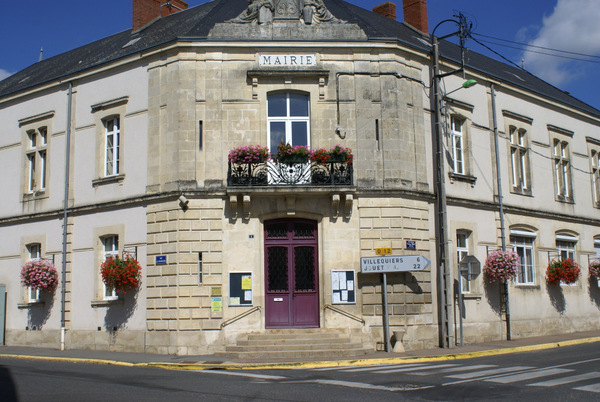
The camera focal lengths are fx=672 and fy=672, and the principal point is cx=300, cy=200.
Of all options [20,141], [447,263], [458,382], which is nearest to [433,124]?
[447,263]

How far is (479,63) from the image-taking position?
25.9 metres

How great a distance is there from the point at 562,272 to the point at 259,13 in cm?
1321

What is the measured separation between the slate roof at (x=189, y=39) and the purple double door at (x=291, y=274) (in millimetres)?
5544

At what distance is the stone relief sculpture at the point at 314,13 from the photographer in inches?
725

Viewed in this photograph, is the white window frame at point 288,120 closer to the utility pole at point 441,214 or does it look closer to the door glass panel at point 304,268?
the door glass panel at point 304,268

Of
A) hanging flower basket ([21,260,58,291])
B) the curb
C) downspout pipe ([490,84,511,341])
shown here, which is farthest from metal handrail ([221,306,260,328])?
downspout pipe ([490,84,511,341])

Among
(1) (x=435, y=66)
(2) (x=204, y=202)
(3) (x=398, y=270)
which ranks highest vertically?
(1) (x=435, y=66)

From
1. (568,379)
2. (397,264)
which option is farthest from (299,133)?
(568,379)

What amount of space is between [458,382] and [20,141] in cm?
1731

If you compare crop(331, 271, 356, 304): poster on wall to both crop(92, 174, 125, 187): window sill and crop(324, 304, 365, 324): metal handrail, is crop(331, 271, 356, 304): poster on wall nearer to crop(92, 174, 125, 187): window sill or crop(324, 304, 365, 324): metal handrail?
crop(324, 304, 365, 324): metal handrail

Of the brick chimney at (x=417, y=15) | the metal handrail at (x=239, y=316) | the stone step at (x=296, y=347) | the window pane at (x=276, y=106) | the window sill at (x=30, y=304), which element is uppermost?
the brick chimney at (x=417, y=15)

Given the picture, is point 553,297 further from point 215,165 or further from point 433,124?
point 215,165

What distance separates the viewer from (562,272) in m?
22.7

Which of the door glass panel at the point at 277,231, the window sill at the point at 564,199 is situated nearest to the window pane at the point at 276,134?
the door glass panel at the point at 277,231
